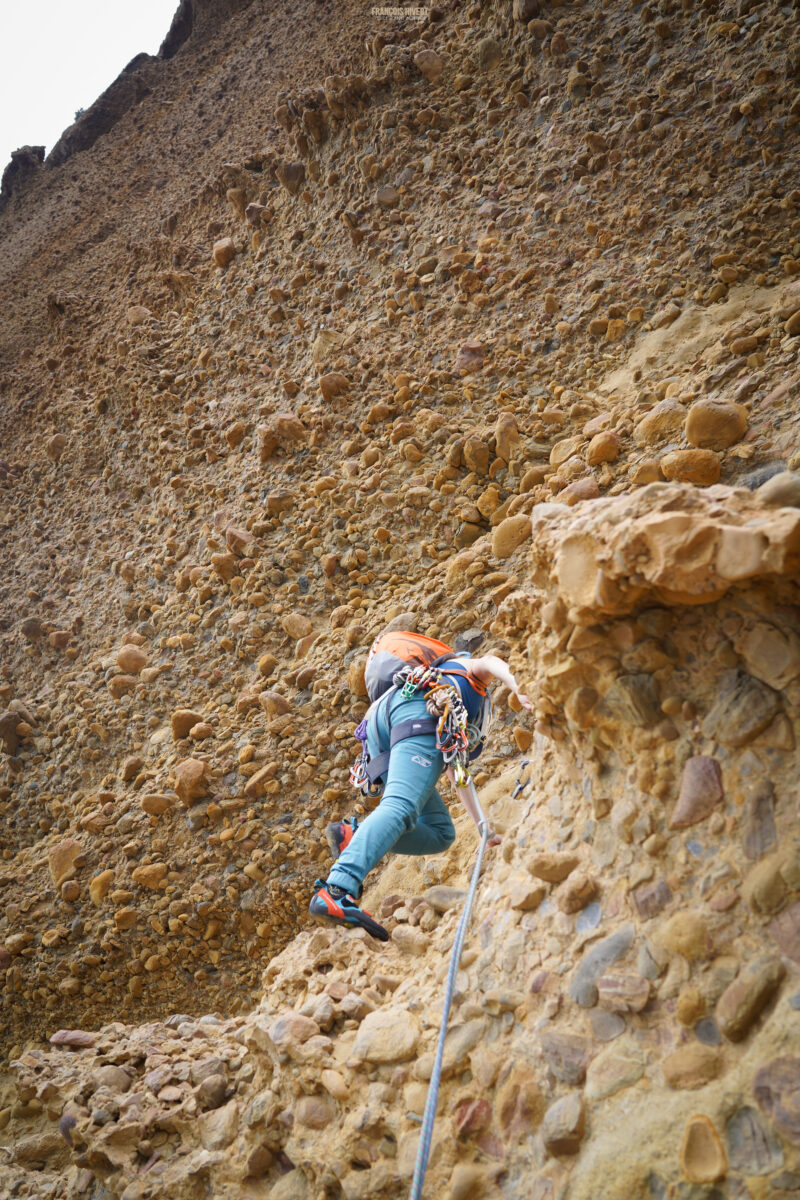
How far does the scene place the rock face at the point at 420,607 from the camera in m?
1.52

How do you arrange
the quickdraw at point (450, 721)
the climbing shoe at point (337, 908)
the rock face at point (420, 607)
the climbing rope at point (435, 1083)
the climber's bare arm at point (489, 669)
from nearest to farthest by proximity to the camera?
the rock face at point (420, 607), the climbing rope at point (435, 1083), the climbing shoe at point (337, 908), the quickdraw at point (450, 721), the climber's bare arm at point (489, 669)

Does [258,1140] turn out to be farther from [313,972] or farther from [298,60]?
[298,60]

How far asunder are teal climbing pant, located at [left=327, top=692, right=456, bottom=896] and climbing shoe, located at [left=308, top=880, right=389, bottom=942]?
26 millimetres

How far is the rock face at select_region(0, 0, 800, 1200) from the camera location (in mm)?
1516

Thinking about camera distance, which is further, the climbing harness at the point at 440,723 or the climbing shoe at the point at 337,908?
the climbing harness at the point at 440,723

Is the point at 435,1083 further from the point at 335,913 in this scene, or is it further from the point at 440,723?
the point at 440,723

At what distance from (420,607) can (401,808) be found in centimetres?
162

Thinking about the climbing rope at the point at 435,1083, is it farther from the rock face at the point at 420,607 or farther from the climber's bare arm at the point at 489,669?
the climber's bare arm at the point at 489,669

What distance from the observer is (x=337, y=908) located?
225 cm

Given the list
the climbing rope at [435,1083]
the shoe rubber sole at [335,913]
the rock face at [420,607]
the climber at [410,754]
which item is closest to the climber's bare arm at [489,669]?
the climber at [410,754]

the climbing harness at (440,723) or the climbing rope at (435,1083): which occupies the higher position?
the climbing harness at (440,723)

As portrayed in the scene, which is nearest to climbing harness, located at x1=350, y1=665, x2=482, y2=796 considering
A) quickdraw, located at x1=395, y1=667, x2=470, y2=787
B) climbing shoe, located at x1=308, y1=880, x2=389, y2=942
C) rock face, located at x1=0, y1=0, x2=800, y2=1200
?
quickdraw, located at x1=395, y1=667, x2=470, y2=787

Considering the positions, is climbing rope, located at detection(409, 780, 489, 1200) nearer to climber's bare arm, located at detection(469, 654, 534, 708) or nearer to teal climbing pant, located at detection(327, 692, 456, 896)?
teal climbing pant, located at detection(327, 692, 456, 896)

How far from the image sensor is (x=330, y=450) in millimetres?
5012
